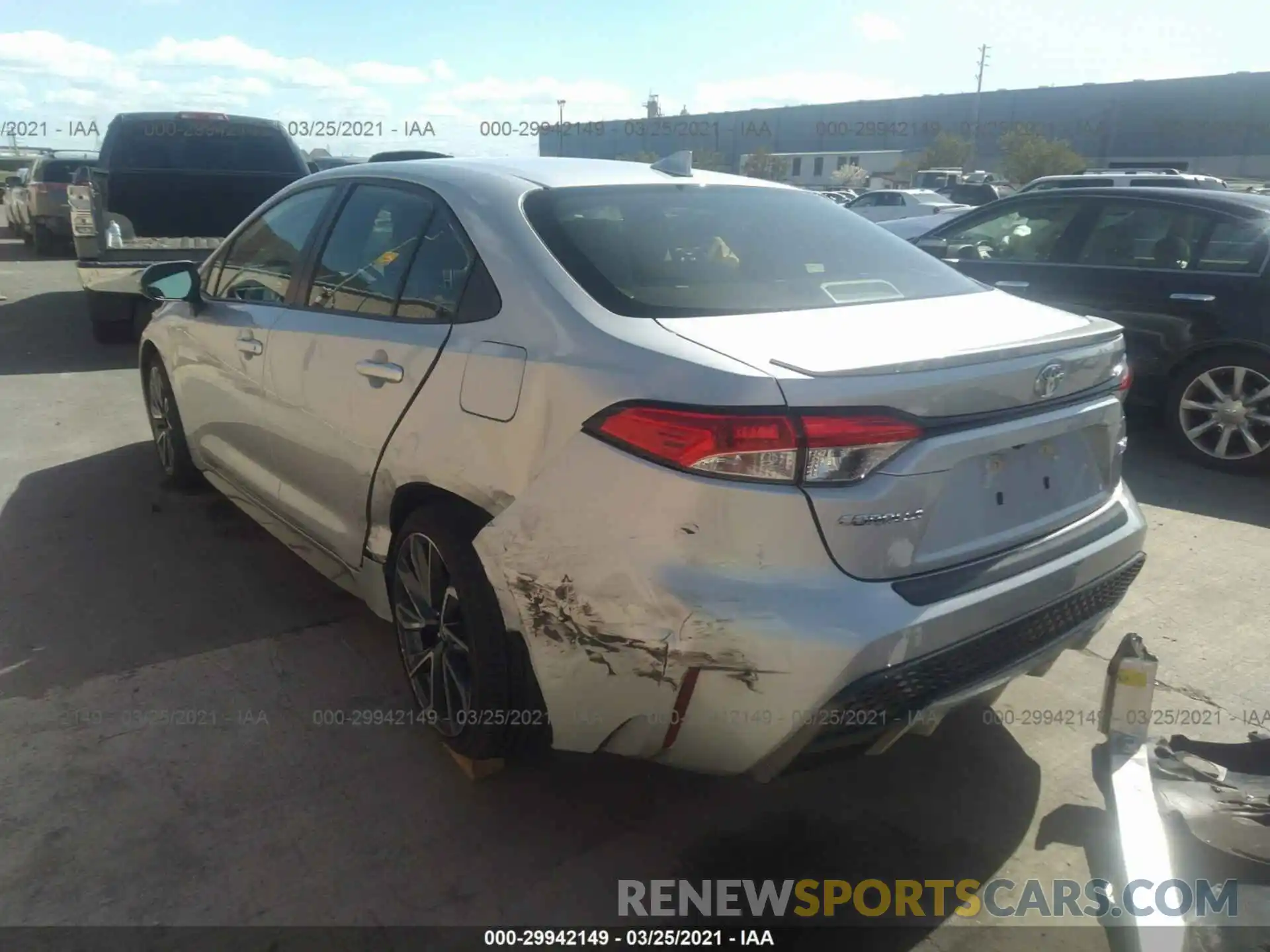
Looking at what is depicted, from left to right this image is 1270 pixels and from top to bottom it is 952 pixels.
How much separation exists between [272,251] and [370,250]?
859mm

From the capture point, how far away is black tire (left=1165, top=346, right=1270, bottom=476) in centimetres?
557

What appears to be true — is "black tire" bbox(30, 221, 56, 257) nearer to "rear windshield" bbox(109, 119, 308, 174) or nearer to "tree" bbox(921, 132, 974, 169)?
"rear windshield" bbox(109, 119, 308, 174)

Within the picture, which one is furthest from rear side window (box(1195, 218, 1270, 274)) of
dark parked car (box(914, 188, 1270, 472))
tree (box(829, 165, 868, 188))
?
tree (box(829, 165, 868, 188))

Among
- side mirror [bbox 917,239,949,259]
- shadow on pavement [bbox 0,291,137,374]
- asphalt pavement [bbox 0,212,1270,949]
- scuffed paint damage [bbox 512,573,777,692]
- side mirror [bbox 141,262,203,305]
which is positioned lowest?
asphalt pavement [bbox 0,212,1270,949]

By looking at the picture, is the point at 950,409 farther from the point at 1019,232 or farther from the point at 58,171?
the point at 58,171

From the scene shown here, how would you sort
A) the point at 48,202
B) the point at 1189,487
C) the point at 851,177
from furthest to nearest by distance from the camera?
the point at 851,177, the point at 48,202, the point at 1189,487

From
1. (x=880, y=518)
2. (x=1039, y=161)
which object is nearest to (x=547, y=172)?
(x=880, y=518)

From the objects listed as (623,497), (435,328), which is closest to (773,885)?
(623,497)

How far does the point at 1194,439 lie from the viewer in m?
5.82

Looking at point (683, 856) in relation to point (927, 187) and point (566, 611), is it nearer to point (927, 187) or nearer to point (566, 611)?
point (566, 611)

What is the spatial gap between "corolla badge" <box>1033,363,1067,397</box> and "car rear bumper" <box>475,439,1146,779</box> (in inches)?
14.5

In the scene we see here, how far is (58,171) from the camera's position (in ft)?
55.7

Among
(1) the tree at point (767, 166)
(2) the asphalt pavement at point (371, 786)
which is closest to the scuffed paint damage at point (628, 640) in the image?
(2) the asphalt pavement at point (371, 786)

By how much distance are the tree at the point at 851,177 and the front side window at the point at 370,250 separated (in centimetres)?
4323
